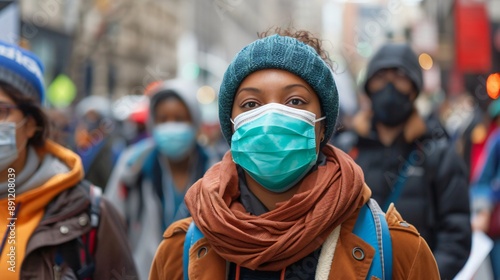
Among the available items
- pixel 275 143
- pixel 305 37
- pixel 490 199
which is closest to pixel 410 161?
pixel 490 199

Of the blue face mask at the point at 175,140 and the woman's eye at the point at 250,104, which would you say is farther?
the blue face mask at the point at 175,140

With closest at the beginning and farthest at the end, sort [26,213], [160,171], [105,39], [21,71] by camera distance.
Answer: [26,213] → [21,71] → [160,171] → [105,39]

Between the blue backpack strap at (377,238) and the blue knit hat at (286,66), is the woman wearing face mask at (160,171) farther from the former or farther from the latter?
the blue backpack strap at (377,238)

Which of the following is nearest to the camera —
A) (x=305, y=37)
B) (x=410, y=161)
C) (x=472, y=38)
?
(x=305, y=37)

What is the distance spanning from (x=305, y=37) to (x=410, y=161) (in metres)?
1.78

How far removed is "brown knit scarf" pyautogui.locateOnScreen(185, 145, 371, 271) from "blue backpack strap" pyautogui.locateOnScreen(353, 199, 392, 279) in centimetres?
7

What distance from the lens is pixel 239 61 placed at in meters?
2.73

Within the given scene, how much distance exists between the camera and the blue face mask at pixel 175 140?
5.83m

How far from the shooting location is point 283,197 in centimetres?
272

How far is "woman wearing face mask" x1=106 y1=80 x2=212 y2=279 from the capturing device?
17.9 ft

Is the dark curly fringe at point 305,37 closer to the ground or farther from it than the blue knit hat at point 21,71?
farther from it

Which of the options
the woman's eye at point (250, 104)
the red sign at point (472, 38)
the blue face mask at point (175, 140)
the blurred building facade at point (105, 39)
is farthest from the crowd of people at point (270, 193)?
the red sign at point (472, 38)

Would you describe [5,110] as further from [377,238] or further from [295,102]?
[377,238]

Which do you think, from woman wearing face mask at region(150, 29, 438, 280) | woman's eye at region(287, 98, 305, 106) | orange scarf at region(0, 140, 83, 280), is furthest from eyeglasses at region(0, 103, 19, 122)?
woman's eye at region(287, 98, 305, 106)
